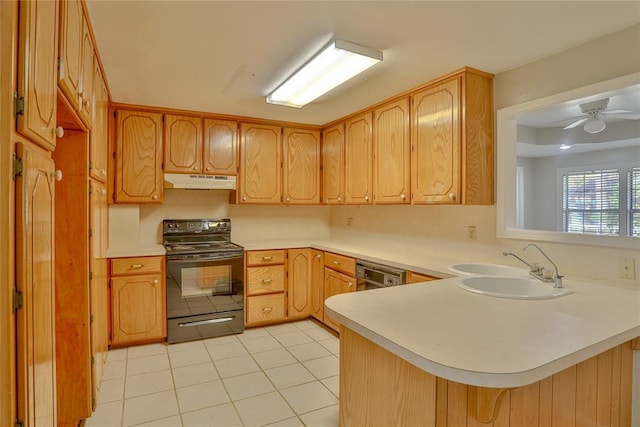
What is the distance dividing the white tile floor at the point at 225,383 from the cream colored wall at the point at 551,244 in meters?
1.40

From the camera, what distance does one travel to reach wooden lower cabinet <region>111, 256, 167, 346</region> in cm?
306

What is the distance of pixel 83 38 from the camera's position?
5.42 ft

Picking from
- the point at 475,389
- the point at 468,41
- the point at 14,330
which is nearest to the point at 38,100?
the point at 14,330

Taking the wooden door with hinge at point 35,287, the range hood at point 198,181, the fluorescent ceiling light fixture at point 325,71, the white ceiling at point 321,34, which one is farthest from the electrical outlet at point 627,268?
the range hood at point 198,181

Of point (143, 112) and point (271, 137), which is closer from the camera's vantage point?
point (143, 112)

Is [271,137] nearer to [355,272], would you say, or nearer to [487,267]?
[355,272]

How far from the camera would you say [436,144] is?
2.59m

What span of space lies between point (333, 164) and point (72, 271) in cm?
270

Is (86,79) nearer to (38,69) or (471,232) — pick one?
(38,69)

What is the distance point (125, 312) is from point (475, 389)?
3.00 metres

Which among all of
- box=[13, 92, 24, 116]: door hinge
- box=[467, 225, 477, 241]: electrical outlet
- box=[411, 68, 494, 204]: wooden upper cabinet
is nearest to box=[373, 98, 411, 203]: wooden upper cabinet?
box=[411, 68, 494, 204]: wooden upper cabinet

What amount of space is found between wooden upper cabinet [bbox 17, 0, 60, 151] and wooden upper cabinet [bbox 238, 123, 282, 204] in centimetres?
260

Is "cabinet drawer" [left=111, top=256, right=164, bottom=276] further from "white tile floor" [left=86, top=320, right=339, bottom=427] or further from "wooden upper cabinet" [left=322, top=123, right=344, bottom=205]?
"wooden upper cabinet" [left=322, top=123, right=344, bottom=205]

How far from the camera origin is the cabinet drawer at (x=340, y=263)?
318cm
